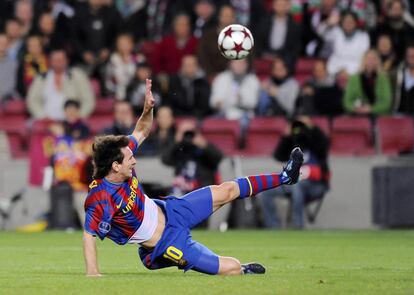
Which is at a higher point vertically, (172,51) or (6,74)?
(172,51)

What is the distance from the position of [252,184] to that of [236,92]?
931cm

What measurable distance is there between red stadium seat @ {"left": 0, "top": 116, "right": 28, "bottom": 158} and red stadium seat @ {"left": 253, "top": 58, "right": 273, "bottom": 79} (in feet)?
13.6

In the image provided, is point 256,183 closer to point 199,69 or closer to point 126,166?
point 126,166

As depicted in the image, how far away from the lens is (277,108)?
62.7ft

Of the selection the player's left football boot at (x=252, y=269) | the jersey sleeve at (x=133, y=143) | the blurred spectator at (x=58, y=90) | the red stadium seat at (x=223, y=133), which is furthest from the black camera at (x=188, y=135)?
the player's left football boot at (x=252, y=269)

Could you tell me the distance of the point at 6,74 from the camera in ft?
66.7

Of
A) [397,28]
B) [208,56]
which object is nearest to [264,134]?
[208,56]

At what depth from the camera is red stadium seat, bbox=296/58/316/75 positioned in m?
20.2

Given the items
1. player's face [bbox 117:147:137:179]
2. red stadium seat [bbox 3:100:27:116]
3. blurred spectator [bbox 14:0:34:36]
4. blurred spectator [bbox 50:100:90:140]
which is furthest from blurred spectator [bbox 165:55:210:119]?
player's face [bbox 117:147:137:179]

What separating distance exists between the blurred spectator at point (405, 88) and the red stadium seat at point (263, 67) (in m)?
2.40

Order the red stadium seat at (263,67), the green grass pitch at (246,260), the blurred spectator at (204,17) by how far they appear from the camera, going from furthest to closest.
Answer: the blurred spectator at (204,17), the red stadium seat at (263,67), the green grass pitch at (246,260)

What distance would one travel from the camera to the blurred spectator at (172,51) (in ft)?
66.6

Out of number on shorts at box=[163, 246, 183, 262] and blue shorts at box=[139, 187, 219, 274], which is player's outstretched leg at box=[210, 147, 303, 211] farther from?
number on shorts at box=[163, 246, 183, 262]

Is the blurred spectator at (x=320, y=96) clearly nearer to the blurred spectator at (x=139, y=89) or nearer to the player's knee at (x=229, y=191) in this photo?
the blurred spectator at (x=139, y=89)
